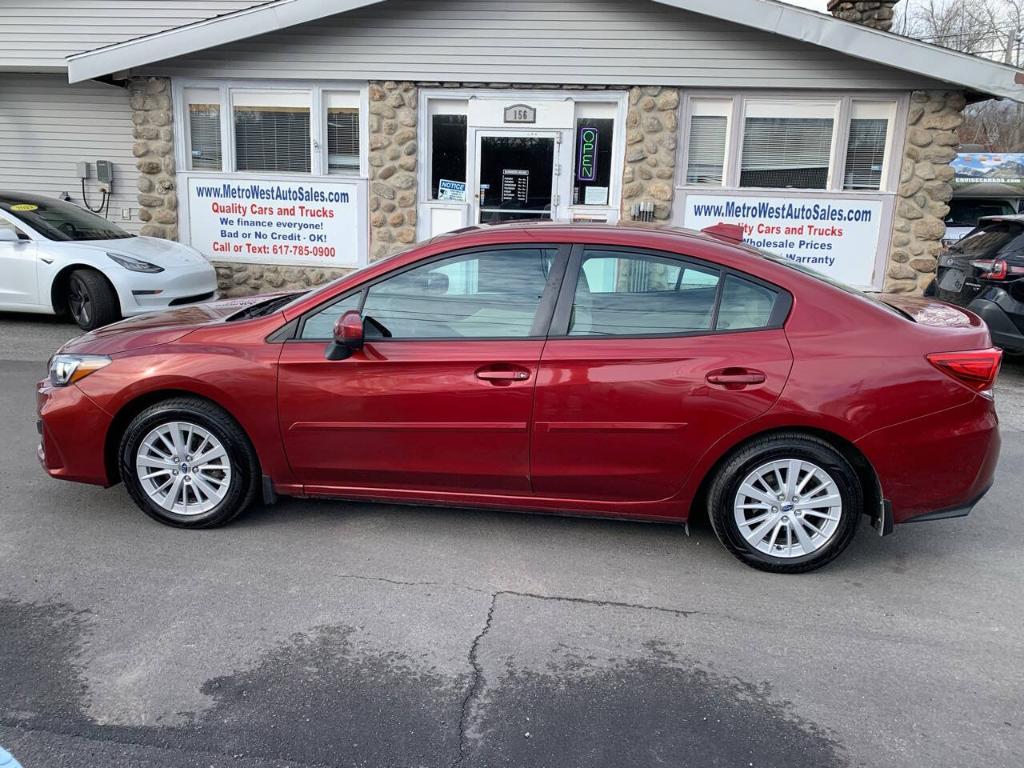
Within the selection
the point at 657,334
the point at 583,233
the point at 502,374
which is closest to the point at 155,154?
the point at 583,233

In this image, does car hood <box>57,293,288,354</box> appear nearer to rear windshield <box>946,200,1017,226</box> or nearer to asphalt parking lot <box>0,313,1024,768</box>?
asphalt parking lot <box>0,313,1024,768</box>

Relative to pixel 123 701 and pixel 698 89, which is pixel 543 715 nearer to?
pixel 123 701

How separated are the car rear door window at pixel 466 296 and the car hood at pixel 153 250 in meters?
6.23

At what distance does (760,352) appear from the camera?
12.5ft

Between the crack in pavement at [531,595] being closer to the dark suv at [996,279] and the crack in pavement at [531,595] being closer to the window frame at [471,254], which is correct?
the window frame at [471,254]

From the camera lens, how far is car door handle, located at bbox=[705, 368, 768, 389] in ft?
12.4

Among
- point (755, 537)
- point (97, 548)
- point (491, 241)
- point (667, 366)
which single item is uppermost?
point (491, 241)

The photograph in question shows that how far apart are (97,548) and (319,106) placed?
803 centimetres

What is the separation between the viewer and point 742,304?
392 cm

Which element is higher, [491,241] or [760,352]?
[491,241]

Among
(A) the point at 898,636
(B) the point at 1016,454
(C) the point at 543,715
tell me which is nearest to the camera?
(C) the point at 543,715

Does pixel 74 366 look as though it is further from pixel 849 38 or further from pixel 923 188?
pixel 923 188

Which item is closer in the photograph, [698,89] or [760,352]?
[760,352]

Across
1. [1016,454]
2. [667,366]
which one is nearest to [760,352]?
[667,366]
